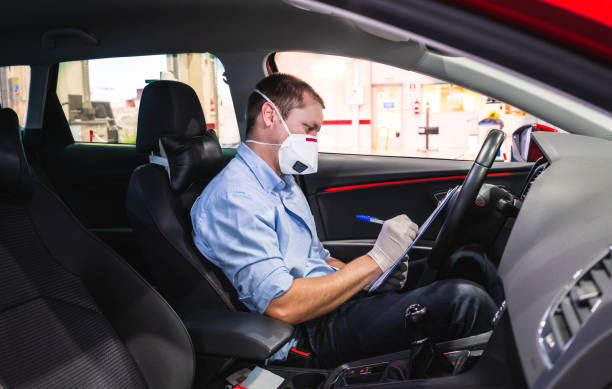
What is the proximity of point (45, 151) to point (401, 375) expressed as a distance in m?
2.47

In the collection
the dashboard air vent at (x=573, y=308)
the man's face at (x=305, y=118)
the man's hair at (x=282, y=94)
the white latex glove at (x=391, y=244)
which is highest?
the man's hair at (x=282, y=94)

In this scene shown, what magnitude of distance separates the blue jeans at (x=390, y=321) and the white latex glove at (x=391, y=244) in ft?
0.36

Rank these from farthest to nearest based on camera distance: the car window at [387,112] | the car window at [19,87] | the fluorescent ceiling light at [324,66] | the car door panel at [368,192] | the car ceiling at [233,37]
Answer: the fluorescent ceiling light at [324,66] → the car window at [387,112] → the car window at [19,87] → the car door panel at [368,192] → the car ceiling at [233,37]

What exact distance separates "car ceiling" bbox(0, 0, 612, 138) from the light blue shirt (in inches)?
26.3

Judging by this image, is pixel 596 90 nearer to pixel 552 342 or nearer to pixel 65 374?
pixel 552 342

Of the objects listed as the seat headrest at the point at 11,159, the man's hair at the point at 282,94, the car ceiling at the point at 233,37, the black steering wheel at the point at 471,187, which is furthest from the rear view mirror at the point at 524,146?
the seat headrest at the point at 11,159

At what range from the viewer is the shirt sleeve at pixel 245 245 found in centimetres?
126

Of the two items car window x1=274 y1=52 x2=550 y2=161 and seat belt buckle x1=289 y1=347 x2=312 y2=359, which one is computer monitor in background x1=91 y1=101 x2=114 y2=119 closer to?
car window x1=274 y1=52 x2=550 y2=161

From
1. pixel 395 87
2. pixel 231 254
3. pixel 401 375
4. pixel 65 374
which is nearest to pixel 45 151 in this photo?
pixel 231 254

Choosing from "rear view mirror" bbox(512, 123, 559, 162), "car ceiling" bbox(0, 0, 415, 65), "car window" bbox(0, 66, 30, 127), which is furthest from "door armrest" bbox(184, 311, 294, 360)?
"car window" bbox(0, 66, 30, 127)

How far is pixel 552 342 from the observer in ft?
1.81

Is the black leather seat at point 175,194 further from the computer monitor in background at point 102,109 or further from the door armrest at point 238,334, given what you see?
the computer monitor in background at point 102,109

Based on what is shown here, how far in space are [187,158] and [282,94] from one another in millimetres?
376

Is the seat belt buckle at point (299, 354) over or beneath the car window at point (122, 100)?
beneath
